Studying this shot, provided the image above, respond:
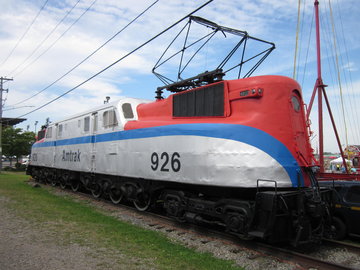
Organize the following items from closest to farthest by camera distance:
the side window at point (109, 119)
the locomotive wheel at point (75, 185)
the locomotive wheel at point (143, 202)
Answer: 1. the locomotive wheel at point (143, 202)
2. the side window at point (109, 119)
3. the locomotive wheel at point (75, 185)

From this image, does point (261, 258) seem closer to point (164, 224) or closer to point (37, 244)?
point (164, 224)

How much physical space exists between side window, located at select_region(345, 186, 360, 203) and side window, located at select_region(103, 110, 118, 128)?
675cm

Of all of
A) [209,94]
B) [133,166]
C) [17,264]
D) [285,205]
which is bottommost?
[17,264]

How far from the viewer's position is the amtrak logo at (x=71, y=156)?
12074mm

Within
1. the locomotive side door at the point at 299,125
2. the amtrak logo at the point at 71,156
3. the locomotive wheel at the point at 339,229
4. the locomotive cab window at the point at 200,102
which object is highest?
the locomotive cab window at the point at 200,102

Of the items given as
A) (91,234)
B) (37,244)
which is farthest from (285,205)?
(37,244)

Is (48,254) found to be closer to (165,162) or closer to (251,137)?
(165,162)

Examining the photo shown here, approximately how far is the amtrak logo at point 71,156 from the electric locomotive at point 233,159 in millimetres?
3850

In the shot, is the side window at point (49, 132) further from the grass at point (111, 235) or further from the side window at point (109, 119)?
the side window at point (109, 119)

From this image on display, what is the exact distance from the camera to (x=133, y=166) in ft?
27.7

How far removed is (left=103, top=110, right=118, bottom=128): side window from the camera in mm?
9701

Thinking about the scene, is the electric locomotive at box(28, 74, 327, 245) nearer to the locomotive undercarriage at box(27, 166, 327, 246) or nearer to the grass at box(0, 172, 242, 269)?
the locomotive undercarriage at box(27, 166, 327, 246)

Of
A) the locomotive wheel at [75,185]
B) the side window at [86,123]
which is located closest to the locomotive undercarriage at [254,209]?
the side window at [86,123]

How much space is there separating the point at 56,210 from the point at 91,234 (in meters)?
3.17
